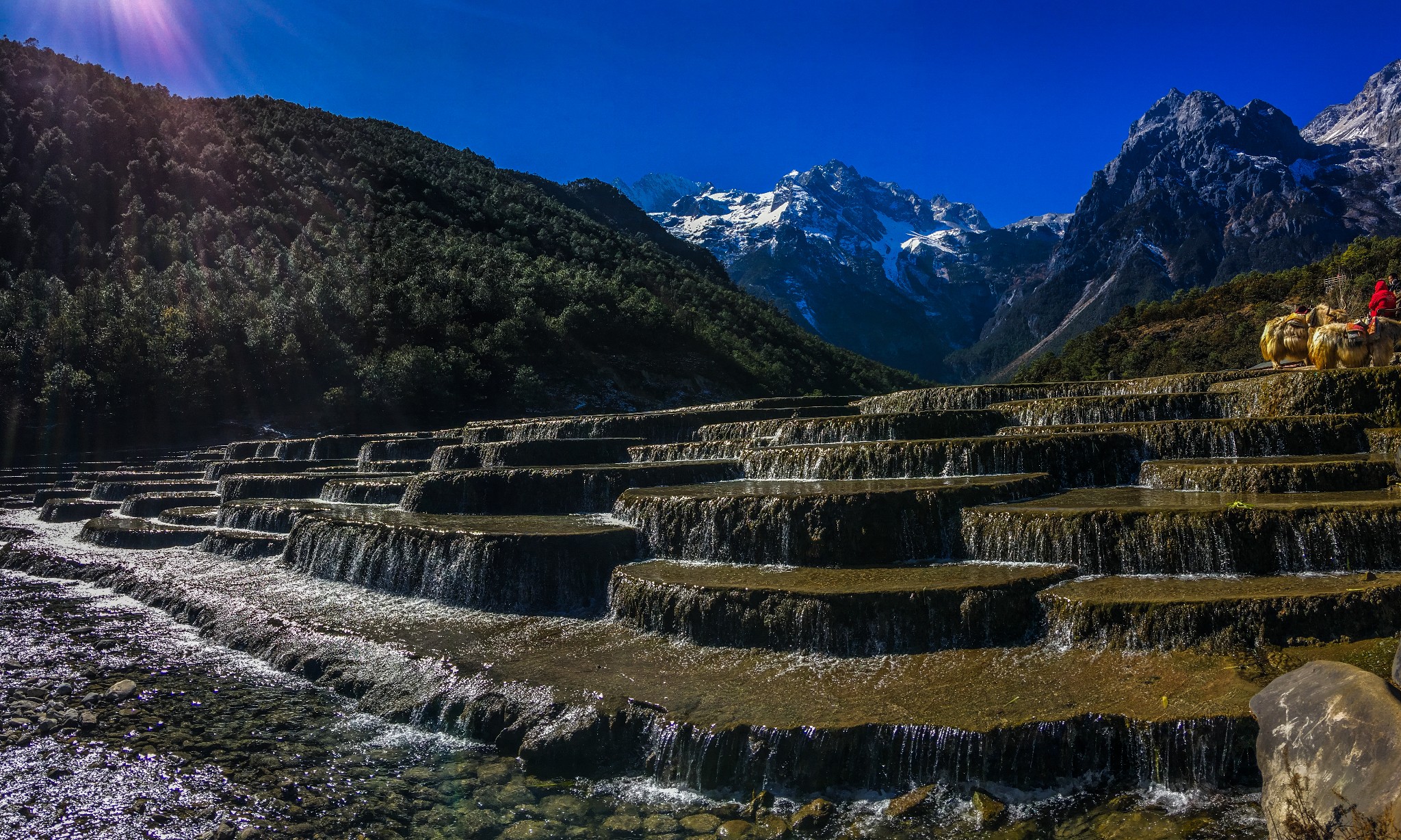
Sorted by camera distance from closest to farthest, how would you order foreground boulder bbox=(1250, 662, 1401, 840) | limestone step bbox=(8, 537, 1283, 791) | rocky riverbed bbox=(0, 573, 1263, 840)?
foreground boulder bbox=(1250, 662, 1401, 840) < rocky riverbed bbox=(0, 573, 1263, 840) < limestone step bbox=(8, 537, 1283, 791)

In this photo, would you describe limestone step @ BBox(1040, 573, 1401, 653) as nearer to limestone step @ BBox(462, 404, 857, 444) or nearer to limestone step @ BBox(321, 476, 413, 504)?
limestone step @ BBox(462, 404, 857, 444)

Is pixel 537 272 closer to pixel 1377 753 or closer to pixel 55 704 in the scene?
pixel 55 704

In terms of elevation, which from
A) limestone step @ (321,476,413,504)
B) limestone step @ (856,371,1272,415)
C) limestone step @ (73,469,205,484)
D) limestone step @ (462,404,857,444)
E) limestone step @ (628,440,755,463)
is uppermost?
limestone step @ (856,371,1272,415)

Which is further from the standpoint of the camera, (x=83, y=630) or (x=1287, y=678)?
(x=83, y=630)

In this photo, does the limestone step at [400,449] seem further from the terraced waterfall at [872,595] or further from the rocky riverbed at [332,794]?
the rocky riverbed at [332,794]

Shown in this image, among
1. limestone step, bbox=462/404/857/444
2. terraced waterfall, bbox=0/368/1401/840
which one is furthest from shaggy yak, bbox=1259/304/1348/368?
limestone step, bbox=462/404/857/444

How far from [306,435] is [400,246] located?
2420 cm

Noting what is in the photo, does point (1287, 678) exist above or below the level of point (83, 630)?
above

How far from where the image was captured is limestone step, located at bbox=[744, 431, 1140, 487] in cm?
1378

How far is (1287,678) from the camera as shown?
18.3 feet

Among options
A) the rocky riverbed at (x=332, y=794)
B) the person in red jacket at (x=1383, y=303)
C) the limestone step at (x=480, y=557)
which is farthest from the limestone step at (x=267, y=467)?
the person in red jacket at (x=1383, y=303)

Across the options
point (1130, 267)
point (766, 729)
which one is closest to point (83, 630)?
point (766, 729)

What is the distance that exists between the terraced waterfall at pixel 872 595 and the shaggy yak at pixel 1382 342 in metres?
1.48

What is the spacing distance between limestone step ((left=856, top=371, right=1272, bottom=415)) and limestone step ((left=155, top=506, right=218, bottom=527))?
55.7 feet
